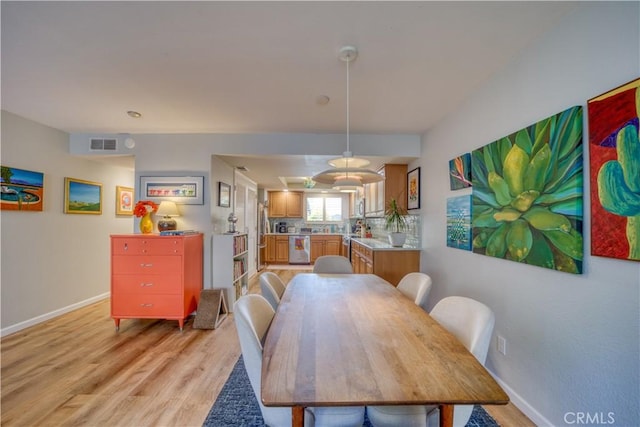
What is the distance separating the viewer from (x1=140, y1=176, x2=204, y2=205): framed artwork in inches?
136

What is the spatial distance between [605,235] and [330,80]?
6.48 feet

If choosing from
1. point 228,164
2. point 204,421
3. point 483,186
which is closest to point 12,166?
point 228,164

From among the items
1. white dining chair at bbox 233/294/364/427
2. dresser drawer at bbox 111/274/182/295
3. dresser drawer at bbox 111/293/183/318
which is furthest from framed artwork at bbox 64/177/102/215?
white dining chair at bbox 233/294/364/427

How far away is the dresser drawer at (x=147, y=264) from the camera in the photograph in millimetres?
3014

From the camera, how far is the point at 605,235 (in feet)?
4.06

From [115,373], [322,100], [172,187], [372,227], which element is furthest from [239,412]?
[372,227]

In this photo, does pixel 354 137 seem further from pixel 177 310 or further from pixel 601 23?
pixel 177 310

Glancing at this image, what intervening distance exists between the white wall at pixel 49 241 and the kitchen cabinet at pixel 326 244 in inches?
179

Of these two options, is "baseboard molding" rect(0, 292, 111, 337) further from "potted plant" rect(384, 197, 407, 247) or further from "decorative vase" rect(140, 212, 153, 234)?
"potted plant" rect(384, 197, 407, 247)

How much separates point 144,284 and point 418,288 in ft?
9.80

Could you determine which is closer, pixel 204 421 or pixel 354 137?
pixel 204 421

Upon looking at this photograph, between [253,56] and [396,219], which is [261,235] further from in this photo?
[253,56]

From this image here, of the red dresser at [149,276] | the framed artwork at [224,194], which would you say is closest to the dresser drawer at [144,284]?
the red dresser at [149,276]

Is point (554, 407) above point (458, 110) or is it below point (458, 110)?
below
